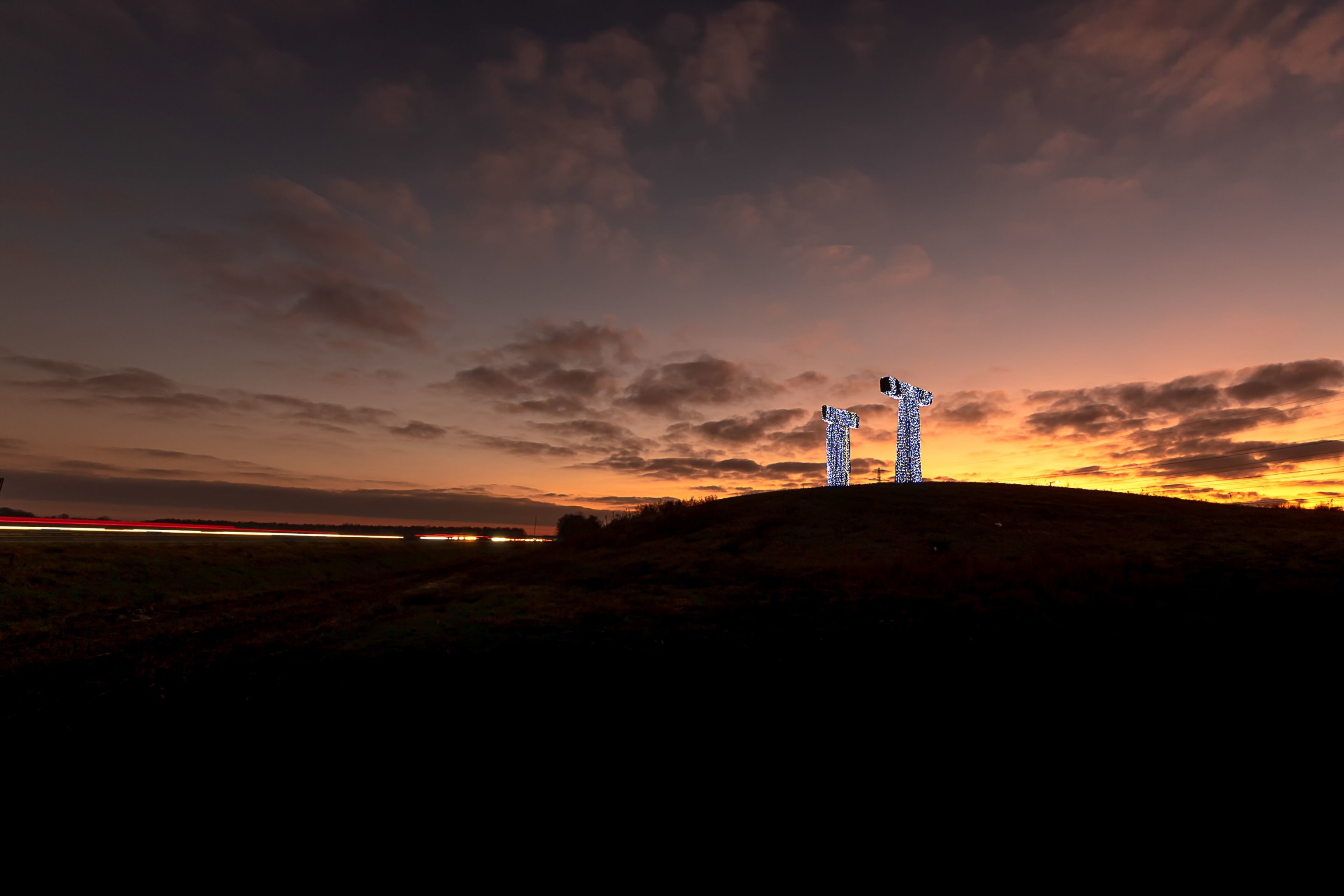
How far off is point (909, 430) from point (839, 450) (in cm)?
457

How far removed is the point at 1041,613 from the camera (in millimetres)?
14141

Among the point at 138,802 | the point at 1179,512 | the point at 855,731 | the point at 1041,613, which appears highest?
the point at 1179,512

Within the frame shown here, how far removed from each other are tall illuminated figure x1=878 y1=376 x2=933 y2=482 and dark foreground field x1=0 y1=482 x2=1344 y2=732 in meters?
8.80

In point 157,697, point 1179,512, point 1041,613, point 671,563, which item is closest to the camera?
point 157,697

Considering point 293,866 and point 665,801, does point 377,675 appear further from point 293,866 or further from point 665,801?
point 665,801

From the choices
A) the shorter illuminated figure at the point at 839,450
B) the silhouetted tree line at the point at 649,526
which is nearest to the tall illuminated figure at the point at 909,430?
the shorter illuminated figure at the point at 839,450

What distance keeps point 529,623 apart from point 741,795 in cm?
973

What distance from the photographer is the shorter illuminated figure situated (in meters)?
39.8

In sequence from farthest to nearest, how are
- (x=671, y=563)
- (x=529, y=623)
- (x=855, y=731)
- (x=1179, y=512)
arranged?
(x=1179, y=512) → (x=671, y=563) → (x=529, y=623) → (x=855, y=731)

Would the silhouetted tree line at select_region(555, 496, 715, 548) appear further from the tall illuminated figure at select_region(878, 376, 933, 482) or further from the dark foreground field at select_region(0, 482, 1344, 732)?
the tall illuminated figure at select_region(878, 376, 933, 482)

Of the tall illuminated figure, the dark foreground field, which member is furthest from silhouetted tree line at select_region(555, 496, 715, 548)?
the tall illuminated figure

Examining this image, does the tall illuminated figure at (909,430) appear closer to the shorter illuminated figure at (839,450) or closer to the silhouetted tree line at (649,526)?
the shorter illuminated figure at (839,450)

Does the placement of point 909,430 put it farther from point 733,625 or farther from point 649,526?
point 733,625

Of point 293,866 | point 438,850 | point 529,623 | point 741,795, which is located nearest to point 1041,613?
point 741,795
